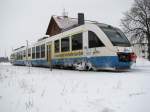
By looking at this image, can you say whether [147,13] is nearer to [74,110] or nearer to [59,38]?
[59,38]

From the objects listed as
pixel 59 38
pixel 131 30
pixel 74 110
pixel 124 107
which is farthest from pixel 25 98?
pixel 131 30

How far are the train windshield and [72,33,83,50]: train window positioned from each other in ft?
6.34

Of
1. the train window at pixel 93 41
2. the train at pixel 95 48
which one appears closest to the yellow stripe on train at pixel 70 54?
the train at pixel 95 48

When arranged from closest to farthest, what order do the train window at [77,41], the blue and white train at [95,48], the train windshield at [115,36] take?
the blue and white train at [95,48] < the train windshield at [115,36] < the train window at [77,41]

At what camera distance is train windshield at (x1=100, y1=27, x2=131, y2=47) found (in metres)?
12.2

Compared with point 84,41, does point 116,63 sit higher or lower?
lower

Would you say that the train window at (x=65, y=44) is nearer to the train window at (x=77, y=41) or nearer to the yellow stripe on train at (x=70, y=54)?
the yellow stripe on train at (x=70, y=54)

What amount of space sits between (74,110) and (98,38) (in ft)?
27.6

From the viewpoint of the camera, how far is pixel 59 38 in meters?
17.7

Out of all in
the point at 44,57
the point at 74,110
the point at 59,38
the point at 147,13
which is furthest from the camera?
the point at 147,13

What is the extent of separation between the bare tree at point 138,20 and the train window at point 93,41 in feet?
68.9

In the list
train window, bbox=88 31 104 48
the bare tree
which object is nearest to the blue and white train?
train window, bbox=88 31 104 48

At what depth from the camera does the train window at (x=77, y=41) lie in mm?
14195

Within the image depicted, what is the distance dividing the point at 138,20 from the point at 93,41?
2331 cm
